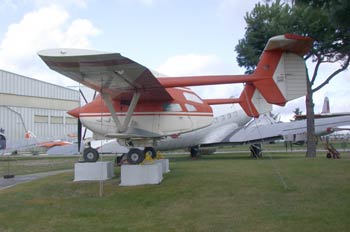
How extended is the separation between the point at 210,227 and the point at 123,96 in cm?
781

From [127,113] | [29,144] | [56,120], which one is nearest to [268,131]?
[127,113]

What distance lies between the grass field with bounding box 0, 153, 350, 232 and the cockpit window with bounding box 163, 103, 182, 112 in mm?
2514

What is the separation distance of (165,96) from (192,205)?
5.70 meters

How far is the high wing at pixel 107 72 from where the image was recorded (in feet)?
34.2

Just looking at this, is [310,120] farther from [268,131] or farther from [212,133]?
[212,133]

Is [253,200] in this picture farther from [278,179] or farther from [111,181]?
[111,181]

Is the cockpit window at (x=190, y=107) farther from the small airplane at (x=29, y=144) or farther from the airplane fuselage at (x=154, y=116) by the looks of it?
the small airplane at (x=29, y=144)

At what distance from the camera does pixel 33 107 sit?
60.8m

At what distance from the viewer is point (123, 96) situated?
14633mm

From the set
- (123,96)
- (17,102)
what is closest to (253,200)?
(123,96)

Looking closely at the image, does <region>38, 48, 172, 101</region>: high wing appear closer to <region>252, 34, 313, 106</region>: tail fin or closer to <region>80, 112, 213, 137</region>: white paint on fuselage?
<region>80, 112, 213, 137</region>: white paint on fuselage

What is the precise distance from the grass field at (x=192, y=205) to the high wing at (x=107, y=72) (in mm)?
2936

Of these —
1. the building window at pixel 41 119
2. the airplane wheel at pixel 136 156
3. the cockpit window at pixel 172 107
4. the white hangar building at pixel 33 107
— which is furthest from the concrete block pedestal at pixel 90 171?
the building window at pixel 41 119

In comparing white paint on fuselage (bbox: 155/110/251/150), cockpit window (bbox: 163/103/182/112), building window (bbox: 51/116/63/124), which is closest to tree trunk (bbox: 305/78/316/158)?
white paint on fuselage (bbox: 155/110/251/150)
